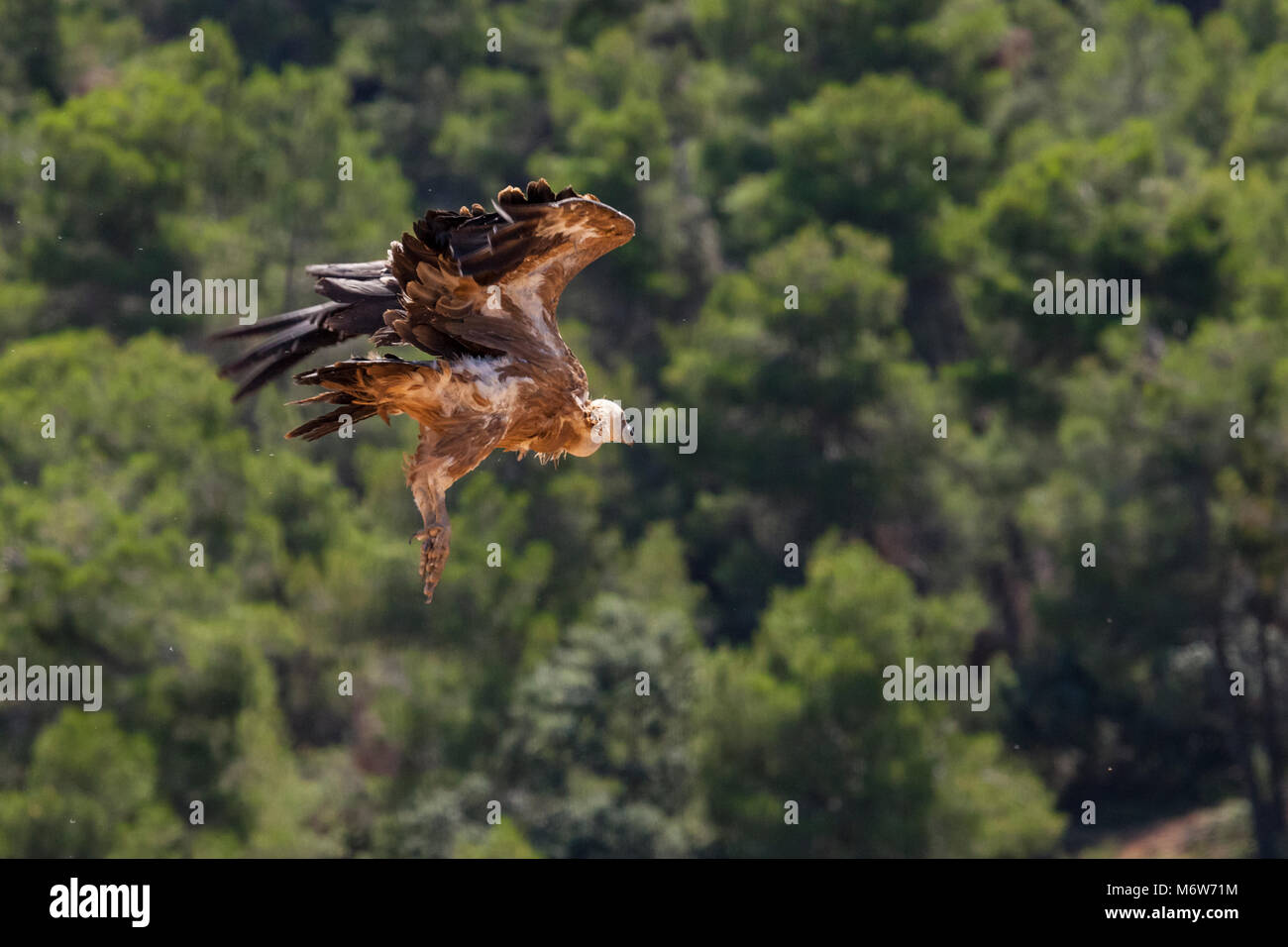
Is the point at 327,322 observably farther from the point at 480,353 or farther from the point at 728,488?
the point at 728,488

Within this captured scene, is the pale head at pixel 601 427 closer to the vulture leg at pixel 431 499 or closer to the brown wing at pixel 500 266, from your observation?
the brown wing at pixel 500 266

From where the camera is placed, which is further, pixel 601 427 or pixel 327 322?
pixel 327 322

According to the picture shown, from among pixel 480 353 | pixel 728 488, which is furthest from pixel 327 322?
pixel 728 488

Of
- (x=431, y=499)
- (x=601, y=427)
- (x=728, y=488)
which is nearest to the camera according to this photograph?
(x=431, y=499)

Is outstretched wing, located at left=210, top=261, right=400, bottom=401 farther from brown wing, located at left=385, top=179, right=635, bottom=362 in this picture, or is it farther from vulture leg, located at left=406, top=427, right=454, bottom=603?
vulture leg, located at left=406, top=427, right=454, bottom=603

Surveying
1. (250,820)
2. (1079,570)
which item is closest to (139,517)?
(250,820)

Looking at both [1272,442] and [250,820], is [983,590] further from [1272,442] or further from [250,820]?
[250,820]
